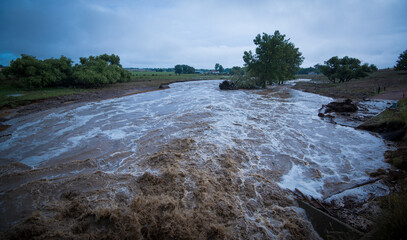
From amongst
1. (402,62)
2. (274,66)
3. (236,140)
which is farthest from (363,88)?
(236,140)

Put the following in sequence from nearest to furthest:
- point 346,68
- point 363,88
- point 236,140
Result: point 236,140 < point 363,88 < point 346,68

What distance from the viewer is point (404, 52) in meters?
34.8

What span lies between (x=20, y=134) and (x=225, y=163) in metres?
12.0

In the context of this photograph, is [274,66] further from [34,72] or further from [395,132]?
[34,72]

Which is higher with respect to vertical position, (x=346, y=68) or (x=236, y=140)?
(x=346, y=68)

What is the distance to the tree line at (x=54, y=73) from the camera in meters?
22.6

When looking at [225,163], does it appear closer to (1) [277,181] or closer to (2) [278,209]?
(1) [277,181]

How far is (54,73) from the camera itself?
25469mm

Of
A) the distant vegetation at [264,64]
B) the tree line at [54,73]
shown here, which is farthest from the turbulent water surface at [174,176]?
the distant vegetation at [264,64]

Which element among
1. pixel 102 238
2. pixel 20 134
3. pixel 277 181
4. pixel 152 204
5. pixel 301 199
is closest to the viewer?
pixel 102 238

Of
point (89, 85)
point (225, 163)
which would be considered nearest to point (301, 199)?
point (225, 163)

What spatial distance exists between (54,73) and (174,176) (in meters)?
31.6

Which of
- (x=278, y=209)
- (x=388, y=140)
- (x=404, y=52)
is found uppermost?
(x=404, y=52)

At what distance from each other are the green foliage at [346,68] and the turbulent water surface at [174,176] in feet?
106
